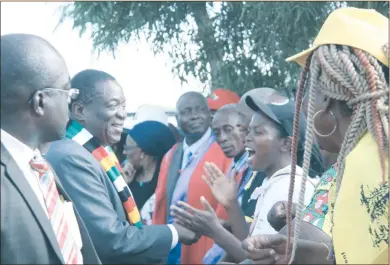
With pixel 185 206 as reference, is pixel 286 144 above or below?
above

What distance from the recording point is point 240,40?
8625mm

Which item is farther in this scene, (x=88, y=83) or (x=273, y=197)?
(x=88, y=83)

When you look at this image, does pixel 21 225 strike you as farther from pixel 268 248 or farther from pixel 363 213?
pixel 363 213

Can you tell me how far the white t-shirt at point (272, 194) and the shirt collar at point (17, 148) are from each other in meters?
1.60

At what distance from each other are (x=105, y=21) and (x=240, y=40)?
5.31ft

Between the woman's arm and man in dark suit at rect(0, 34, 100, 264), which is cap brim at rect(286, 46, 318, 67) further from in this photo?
the woman's arm

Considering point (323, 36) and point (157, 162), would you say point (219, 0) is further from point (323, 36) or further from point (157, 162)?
point (323, 36)

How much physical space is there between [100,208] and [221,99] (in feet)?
11.5

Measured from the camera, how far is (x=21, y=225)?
250 cm

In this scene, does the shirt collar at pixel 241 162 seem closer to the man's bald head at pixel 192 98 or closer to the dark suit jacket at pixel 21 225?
the man's bald head at pixel 192 98

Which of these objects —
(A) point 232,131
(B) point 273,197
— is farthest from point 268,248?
(A) point 232,131

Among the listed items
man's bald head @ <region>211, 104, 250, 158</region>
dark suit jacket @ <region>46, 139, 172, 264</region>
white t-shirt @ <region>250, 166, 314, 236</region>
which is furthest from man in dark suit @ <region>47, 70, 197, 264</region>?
man's bald head @ <region>211, 104, 250, 158</region>

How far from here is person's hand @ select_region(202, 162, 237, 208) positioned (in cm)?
457

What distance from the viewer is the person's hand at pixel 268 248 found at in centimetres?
294
